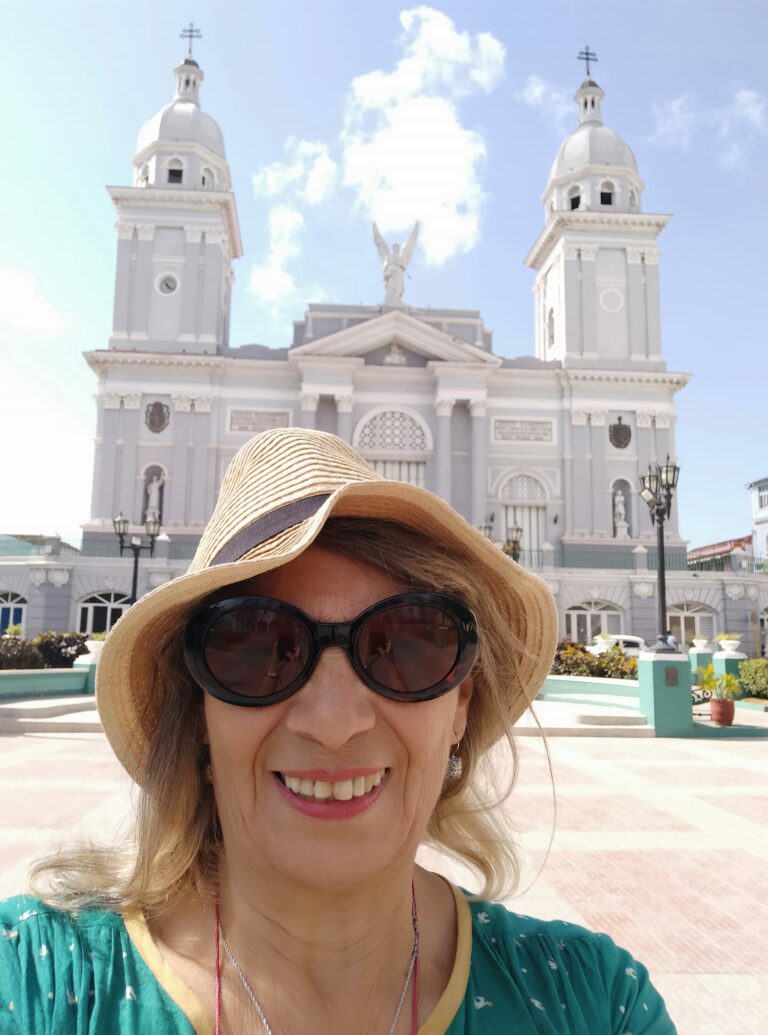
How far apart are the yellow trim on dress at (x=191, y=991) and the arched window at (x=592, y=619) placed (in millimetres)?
29332

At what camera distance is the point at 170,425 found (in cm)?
3362

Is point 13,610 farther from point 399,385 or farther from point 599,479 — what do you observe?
point 599,479

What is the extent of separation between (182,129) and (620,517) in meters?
28.7

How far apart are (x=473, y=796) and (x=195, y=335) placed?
116 ft

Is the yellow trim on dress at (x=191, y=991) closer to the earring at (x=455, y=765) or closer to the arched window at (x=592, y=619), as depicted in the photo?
the earring at (x=455, y=765)

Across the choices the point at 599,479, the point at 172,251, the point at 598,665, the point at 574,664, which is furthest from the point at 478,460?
the point at 172,251

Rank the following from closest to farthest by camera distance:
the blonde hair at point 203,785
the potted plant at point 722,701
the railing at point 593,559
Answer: the blonde hair at point 203,785 < the potted plant at point 722,701 < the railing at point 593,559

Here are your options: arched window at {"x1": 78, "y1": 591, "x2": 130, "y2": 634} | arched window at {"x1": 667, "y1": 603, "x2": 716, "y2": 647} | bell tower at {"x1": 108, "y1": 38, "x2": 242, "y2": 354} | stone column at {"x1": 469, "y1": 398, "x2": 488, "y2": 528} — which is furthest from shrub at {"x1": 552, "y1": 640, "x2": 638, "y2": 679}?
bell tower at {"x1": 108, "y1": 38, "x2": 242, "y2": 354}

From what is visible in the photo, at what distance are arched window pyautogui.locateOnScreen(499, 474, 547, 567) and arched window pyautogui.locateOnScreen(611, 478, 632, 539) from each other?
316cm

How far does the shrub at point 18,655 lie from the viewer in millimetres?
17672

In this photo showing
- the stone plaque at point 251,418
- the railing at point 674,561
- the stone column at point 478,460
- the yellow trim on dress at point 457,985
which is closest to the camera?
the yellow trim on dress at point 457,985

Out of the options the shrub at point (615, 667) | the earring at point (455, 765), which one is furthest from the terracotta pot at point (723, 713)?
the earring at point (455, 765)

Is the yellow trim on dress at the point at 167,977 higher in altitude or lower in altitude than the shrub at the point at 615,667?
higher

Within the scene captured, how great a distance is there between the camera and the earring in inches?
67.7
